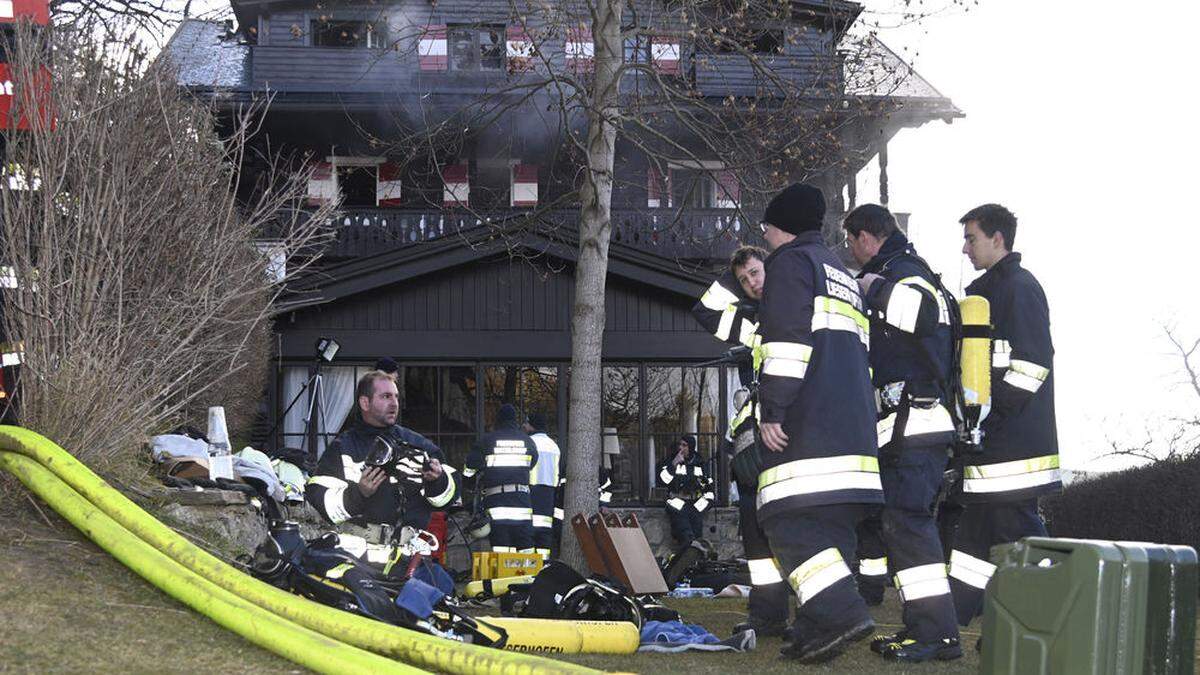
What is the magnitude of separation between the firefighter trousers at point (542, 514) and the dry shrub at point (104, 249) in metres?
6.73

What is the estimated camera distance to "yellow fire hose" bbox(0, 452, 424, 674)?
4438mm

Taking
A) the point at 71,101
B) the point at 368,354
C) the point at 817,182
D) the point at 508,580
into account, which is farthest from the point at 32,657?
the point at 817,182

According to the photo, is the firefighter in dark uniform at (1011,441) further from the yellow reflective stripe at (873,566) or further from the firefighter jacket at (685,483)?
the firefighter jacket at (685,483)

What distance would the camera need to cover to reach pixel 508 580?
31.5ft

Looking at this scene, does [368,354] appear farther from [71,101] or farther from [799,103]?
[71,101]

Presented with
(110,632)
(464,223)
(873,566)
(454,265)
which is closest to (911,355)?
(873,566)

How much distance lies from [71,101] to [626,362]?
14.3 metres

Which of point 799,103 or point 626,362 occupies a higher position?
point 799,103

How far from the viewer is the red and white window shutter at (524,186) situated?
1053 inches

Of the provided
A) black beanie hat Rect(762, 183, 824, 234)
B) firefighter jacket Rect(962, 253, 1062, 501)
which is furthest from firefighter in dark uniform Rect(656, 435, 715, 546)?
black beanie hat Rect(762, 183, 824, 234)

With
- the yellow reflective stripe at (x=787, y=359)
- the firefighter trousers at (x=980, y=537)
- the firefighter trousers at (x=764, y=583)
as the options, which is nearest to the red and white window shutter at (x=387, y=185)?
the firefighter trousers at (x=764, y=583)

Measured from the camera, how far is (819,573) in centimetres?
569

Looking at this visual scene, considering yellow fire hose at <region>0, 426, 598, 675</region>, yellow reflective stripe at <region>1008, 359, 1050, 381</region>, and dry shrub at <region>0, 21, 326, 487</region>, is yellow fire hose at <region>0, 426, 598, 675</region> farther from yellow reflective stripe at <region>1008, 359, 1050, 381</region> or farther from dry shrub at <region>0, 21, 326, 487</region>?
yellow reflective stripe at <region>1008, 359, 1050, 381</region>

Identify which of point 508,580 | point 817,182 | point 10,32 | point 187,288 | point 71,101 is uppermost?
point 817,182
